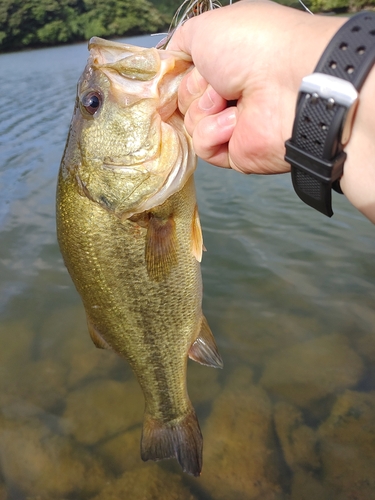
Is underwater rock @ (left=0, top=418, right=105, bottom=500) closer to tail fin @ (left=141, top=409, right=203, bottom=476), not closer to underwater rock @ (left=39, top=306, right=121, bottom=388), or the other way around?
underwater rock @ (left=39, top=306, right=121, bottom=388)

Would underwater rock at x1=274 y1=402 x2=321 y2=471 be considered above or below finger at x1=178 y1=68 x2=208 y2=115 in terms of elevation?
below

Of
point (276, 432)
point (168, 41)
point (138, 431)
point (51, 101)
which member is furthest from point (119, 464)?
point (51, 101)

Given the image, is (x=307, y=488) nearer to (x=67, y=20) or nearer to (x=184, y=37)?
(x=184, y=37)

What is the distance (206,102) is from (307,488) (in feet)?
8.85

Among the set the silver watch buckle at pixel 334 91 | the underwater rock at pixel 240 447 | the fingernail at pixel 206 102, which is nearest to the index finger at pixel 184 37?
the fingernail at pixel 206 102

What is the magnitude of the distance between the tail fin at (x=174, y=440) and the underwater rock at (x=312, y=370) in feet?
3.94

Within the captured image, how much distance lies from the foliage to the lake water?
42.7m

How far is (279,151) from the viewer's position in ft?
5.34

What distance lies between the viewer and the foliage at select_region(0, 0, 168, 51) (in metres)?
44.8

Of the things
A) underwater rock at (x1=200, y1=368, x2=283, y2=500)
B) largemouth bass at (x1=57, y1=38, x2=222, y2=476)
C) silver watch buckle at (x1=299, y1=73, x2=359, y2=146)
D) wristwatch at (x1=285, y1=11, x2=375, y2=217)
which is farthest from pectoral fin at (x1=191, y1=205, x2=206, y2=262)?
underwater rock at (x1=200, y1=368, x2=283, y2=500)

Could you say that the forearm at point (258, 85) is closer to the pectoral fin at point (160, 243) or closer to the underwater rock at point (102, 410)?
the pectoral fin at point (160, 243)

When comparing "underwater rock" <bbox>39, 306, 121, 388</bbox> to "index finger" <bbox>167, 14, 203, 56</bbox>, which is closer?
"index finger" <bbox>167, 14, 203, 56</bbox>

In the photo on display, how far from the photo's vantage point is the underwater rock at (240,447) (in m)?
2.95

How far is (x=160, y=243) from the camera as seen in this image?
2.13m
